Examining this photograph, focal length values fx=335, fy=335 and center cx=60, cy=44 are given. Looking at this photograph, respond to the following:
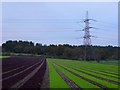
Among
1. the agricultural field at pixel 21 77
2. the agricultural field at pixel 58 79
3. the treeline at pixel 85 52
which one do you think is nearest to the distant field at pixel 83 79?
the agricultural field at pixel 58 79

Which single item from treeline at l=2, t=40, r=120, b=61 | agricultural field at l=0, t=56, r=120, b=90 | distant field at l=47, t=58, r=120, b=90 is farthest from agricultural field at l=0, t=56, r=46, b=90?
treeline at l=2, t=40, r=120, b=61

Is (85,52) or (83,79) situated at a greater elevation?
(85,52)

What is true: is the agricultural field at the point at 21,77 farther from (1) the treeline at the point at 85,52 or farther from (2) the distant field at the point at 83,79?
(1) the treeline at the point at 85,52

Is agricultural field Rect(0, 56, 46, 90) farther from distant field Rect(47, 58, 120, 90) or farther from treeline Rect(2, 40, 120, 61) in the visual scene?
treeline Rect(2, 40, 120, 61)

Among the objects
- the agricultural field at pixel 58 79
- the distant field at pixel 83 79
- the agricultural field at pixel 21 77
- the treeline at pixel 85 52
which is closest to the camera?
the agricultural field at pixel 21 77

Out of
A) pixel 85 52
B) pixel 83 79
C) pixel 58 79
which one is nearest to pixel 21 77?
pixel 58 79

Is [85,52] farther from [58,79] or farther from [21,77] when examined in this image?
[58,79]

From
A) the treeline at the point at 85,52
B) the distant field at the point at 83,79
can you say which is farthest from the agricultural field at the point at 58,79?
the treeline at the point at 85,52

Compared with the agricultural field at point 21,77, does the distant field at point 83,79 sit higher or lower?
lower

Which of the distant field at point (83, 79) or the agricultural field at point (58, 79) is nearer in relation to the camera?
the agricultural field at point (58, 79)

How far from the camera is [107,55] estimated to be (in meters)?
127

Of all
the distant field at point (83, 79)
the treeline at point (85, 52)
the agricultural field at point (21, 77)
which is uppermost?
the treeline at point (85, 52)

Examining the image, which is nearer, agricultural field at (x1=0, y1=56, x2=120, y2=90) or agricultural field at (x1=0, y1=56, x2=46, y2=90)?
agricultural field at (x1=0, y1=56, x2=46, y2=90)

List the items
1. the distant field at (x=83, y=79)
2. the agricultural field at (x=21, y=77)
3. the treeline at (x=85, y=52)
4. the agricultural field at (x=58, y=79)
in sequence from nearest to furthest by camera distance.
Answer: the agricultural field at (x=21, y=77) < the agricultural field at (x=58, y=79) < the distant field at (x=83, y=79) < the treeline at (x=85, y=52)
